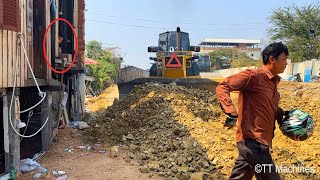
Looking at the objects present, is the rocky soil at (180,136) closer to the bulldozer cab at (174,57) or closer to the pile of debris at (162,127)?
the pile of debris at (162,127)

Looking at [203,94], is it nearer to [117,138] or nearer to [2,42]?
[117,138]

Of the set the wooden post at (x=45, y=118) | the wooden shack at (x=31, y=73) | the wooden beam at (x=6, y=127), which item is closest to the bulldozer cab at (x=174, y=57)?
the wooden shack at (x=31, y=73)

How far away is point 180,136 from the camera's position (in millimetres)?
7652

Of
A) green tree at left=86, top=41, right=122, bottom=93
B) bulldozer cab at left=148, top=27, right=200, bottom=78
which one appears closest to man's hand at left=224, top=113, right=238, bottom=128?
bulldozer cab at left=148, top=27, right=200, bottom=78

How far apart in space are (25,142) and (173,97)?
14.1 ft

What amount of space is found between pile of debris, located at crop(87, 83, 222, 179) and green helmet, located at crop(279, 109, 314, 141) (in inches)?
81.9

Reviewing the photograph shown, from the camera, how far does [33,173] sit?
5.55 meters

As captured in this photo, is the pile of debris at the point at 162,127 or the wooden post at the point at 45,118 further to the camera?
the wooden post at the point at 45,118

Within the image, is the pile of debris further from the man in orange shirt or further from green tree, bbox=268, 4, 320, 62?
green tree, bbox=268, 4, 320, 62

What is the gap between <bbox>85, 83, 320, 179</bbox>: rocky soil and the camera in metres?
6.15

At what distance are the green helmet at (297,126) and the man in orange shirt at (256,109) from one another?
23cm

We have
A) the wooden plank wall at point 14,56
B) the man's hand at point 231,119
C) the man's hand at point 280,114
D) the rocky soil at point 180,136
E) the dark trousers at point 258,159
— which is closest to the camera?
the man's hand at point 231,119

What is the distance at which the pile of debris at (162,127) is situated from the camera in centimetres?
625

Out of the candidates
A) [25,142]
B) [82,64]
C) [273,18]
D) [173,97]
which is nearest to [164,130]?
[173,97]
